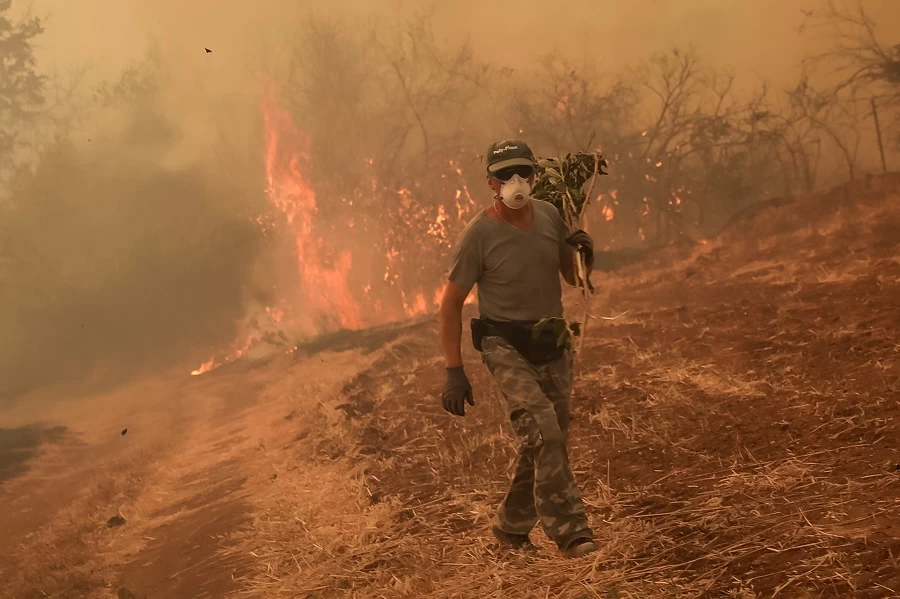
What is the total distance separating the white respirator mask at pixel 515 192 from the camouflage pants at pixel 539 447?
76cm

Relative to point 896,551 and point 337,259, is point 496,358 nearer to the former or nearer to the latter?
point 896,551

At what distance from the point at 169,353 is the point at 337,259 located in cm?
1170

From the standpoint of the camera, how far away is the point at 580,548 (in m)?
3.71

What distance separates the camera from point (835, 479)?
13.2 feet

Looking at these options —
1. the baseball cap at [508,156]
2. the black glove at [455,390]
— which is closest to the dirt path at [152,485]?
the black glove at [455,390]

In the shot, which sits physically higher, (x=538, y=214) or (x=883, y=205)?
(x=538, y=214)

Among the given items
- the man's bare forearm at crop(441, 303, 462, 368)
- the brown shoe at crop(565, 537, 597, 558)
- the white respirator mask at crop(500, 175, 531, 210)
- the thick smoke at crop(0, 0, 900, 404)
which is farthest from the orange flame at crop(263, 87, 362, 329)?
the brown shoe at crop(565, 537, 597, 558)

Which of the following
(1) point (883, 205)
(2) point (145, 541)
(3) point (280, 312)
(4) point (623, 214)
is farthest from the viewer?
(3) point (280, 312)

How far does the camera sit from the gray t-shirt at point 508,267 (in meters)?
3.91

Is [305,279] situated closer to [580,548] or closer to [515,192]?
[515,192]

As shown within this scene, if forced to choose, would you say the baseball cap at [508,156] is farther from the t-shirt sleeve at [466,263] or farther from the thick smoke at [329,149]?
the thick smoke at [329,149]

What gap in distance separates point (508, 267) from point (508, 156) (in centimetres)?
62

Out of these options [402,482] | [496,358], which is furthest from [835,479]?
[402,482]

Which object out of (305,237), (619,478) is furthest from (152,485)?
(305,237)
